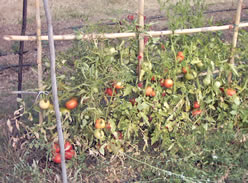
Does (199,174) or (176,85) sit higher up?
(176,85)

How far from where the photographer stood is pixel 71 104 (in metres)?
2.03

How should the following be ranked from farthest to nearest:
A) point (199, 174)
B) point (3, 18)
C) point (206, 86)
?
point (3, 18) < point (206, 86) < point (199, 174)

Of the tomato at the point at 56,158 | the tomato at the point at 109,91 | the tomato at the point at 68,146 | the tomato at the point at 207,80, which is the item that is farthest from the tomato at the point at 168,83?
the tomato at the point at 56,158

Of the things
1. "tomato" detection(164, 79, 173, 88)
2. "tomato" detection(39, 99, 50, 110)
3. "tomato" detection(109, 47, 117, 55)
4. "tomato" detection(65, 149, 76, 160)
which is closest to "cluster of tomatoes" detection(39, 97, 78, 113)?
"tomato" detection(39, 99, 50, 110)

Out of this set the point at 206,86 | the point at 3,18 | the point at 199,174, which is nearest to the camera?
the point at 199,174

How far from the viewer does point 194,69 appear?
2373 millimetres

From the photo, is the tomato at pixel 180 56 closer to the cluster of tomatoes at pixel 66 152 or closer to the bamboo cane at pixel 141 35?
the bamboo cane at pixel 141 35

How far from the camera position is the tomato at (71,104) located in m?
2.03

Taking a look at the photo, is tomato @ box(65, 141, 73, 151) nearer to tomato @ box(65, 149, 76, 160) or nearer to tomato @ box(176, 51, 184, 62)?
tomato @ box(65, 149, 76, 160)

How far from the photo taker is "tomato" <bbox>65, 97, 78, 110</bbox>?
203 cm

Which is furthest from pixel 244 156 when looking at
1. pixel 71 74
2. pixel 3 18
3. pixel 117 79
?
pixel 3 18

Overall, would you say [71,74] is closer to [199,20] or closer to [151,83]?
[151,83]

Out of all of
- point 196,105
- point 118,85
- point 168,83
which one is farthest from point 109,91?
point 196,105

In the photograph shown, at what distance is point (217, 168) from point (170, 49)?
3.09 feet
